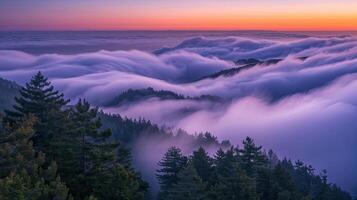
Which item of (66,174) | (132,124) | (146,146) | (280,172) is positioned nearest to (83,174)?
(66,174)

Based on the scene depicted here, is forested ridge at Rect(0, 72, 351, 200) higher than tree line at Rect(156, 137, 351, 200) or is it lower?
higher

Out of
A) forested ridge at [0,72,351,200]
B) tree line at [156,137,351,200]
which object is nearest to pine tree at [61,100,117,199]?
forested ridge at [0,72,351,200]

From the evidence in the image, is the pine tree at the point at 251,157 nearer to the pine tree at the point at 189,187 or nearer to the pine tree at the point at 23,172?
the pine tree at the point at 189,187

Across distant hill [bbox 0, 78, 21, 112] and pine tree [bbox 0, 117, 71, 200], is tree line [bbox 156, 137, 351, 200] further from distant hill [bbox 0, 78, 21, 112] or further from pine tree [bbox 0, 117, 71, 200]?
distant hill [bbox 0, 78, 21, 112]

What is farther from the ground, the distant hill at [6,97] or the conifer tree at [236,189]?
the conifer tree at [236,189]

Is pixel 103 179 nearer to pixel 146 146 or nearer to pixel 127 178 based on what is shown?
pixel 127 178

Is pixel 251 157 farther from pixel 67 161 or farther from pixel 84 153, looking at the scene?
pixel 67 161

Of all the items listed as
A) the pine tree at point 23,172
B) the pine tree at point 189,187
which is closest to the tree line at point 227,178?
the pine tree at point 189,187

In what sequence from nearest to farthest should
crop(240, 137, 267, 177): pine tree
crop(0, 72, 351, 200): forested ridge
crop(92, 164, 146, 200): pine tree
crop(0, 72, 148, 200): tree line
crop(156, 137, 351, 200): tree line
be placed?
crop(0, 72, 351, 200): forested ridge < crop(0, 72, 148, 200): tree line < crop(92, 164, 146, 200): pine tree < crop(156, 137, 351, 200): tree line < crop(240, 137, 267, 177): pine tree
